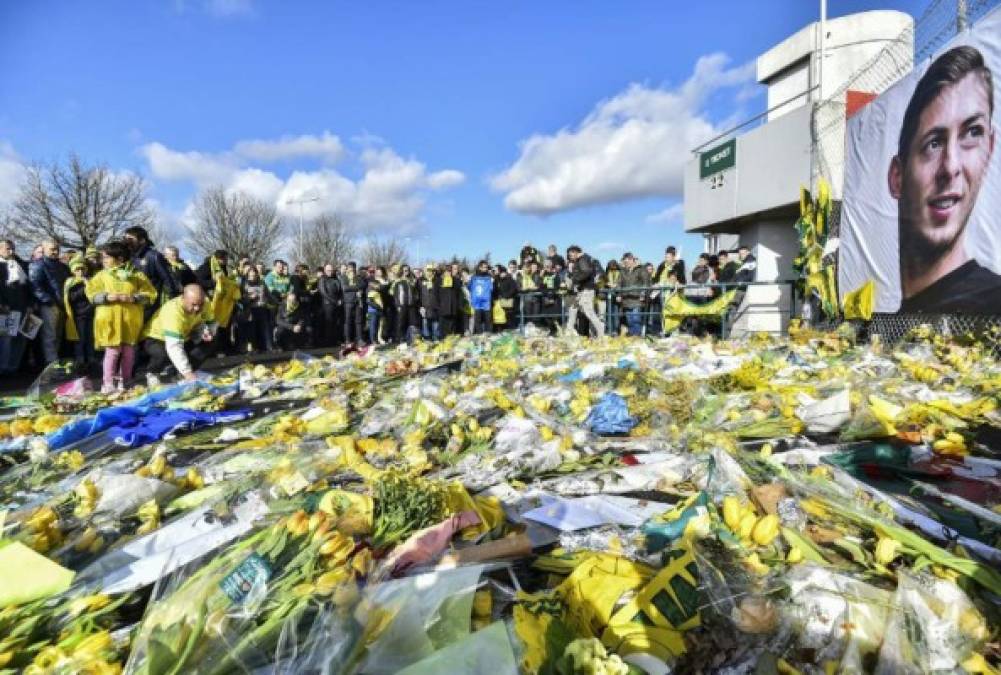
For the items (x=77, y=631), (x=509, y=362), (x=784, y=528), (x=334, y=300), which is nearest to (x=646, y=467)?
(x=784, y=528)

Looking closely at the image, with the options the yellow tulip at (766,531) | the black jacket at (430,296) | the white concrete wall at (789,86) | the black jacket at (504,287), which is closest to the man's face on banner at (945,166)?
the yellow tulip at (766,531)

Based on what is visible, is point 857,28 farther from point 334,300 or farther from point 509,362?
point 334,300

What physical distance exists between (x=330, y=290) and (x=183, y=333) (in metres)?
7.33

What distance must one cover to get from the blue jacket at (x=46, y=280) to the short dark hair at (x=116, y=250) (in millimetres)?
3045

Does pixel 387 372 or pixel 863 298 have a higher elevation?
pixel 863 298

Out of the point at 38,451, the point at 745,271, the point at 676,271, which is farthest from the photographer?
the point at 676,271

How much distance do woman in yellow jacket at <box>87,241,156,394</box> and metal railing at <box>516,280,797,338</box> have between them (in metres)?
7.92

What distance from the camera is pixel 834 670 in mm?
1409

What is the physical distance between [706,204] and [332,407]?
42.5ft

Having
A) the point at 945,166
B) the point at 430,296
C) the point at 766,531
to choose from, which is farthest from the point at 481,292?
the point at 766,531

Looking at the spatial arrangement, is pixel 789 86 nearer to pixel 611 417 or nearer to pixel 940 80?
pixel 940 80

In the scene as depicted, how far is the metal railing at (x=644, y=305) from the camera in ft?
35.9

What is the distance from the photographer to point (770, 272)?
45.3ft

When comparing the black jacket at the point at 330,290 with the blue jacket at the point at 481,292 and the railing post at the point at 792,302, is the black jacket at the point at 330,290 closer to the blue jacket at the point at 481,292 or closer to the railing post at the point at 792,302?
the blue jacket at the point at 481,292
